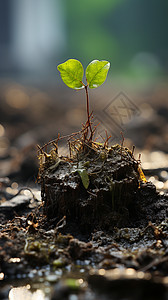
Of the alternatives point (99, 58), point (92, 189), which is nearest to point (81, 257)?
point (92, 189)

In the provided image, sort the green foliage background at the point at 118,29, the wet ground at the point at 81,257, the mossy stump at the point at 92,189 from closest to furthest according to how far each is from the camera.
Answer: the wet ground at the point at 81,257
the mossy stump at the point at 92,189
the green foliage background at the point at 118,29

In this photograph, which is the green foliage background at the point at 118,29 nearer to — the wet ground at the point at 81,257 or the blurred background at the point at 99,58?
the blurred background at the point at 99,58

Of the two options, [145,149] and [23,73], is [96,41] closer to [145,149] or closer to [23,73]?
[23,73]

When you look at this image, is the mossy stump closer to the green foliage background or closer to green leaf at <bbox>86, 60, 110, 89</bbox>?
green leaf at <bbox>86, 60, 110, 89</bbox>

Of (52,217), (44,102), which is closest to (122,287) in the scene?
(52,217)

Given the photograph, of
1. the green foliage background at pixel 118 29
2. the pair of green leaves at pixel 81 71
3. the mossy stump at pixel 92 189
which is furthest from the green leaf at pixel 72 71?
the green foliage background at pixel 118 29

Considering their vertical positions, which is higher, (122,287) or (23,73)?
(23,73)

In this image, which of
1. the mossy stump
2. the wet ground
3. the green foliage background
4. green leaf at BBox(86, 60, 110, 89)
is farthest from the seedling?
the green foliage background
